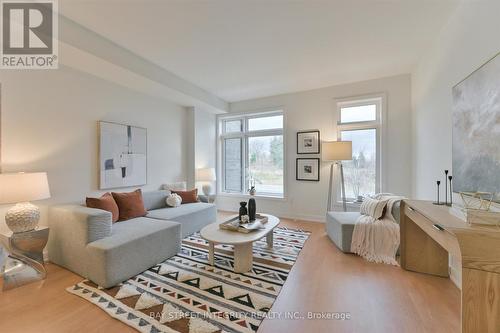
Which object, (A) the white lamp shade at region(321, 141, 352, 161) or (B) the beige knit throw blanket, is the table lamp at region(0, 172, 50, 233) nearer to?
(B) the beige knit throw blanket

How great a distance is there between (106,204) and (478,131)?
385 cm

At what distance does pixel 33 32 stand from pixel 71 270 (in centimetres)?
246

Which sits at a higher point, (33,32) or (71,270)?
(33,32)

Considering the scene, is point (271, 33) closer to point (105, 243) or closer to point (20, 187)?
point (105, 243)

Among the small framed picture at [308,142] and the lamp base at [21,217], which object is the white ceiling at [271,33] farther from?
the lamp base at [21,217]

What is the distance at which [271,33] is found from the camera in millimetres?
2402

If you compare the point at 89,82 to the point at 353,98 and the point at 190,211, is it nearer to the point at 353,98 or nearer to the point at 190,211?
the point at 190,211

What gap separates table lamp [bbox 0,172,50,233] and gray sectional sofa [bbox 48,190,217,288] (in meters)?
0.24

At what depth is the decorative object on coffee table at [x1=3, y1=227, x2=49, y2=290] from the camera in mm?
2021

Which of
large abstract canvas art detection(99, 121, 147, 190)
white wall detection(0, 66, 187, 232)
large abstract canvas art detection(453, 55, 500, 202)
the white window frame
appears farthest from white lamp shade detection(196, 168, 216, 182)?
large abstract canvas art detection(453, 55, 500, 202)

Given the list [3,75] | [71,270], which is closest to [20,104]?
[3,75]

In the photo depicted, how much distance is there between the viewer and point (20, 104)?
230cm

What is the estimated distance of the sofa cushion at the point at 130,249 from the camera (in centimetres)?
192

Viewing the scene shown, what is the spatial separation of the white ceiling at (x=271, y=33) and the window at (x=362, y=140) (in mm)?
609
